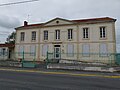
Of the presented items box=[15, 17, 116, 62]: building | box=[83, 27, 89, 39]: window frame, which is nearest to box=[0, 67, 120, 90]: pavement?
box=[15, 17, 116, 62]: building

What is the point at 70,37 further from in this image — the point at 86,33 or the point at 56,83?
the point at 56,83

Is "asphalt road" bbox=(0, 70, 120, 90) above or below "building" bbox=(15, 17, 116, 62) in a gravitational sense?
below

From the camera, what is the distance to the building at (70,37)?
1140 inches

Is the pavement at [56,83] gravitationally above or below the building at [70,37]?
below

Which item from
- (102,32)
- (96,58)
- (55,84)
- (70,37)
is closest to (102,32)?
(102,32)

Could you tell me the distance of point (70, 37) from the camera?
3192 cm

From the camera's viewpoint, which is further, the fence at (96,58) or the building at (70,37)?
the building at (70,37)

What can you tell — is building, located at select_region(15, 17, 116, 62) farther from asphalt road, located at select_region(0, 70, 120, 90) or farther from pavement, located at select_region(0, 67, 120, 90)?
asphalt road, located at select_region(0, 70, 120, 90)

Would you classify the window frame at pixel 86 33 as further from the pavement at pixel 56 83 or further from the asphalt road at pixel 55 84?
the asphalt road at pixel 55 84

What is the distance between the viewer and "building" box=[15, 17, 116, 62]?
29.0 meters

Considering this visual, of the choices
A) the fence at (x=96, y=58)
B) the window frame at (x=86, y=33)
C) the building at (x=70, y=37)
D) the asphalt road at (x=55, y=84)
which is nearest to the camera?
the asphalt road at (x=55, y=84)

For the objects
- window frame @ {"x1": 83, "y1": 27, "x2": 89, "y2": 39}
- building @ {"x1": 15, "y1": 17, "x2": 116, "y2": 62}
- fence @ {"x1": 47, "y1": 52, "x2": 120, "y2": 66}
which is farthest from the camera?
window frame @ {"x1": 83, "y1": 27, "x2": 89, "y2": 39}

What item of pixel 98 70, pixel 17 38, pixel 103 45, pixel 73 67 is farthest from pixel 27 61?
pixel 17 38

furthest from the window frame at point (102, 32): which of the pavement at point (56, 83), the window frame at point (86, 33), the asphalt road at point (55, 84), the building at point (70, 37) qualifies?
the asphalt road at point (55, 84)
